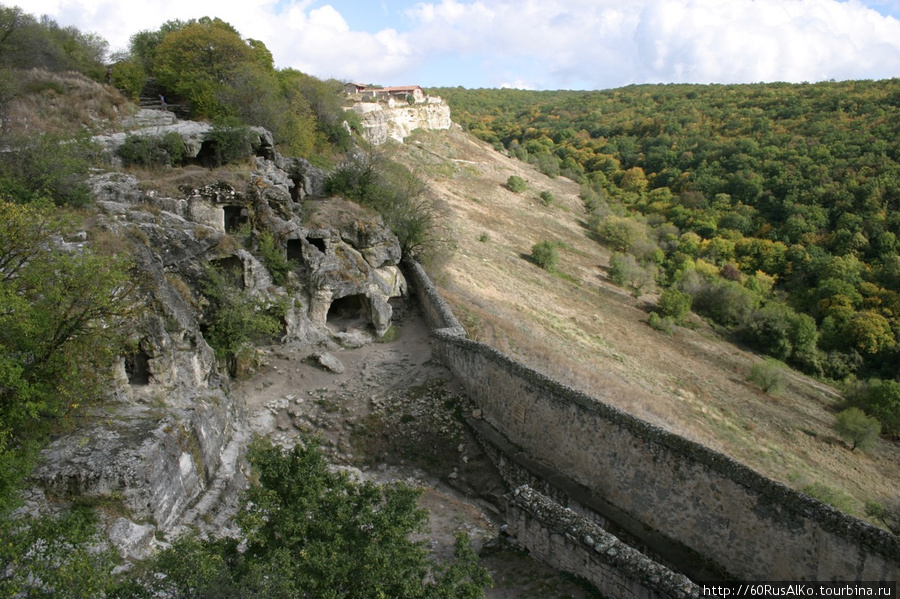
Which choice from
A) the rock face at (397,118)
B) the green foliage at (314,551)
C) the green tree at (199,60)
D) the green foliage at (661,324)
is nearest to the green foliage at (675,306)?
the green foliage at (661,324)

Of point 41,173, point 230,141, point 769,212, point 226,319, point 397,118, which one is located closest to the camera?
point 41,173

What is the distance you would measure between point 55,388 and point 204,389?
379 centimetres

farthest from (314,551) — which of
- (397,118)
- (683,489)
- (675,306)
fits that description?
(397,118)

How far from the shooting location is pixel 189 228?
12648 mm

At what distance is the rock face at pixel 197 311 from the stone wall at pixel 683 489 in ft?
18.0

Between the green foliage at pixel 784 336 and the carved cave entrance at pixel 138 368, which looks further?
the green foliage at pixel 784 336

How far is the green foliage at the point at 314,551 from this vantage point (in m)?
4.75

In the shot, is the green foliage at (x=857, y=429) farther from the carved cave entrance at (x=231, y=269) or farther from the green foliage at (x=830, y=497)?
the carved cave entrance at (x=231, y=269)

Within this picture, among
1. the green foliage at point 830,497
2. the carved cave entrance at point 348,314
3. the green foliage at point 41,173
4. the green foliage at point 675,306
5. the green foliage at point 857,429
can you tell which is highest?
the green foliage at point 41,173

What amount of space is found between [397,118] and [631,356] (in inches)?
1475

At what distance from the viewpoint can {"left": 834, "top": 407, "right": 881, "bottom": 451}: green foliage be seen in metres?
18.0

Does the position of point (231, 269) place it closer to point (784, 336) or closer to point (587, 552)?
point (587, 552)

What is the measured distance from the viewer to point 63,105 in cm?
1650

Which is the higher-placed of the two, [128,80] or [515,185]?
[128,80]
